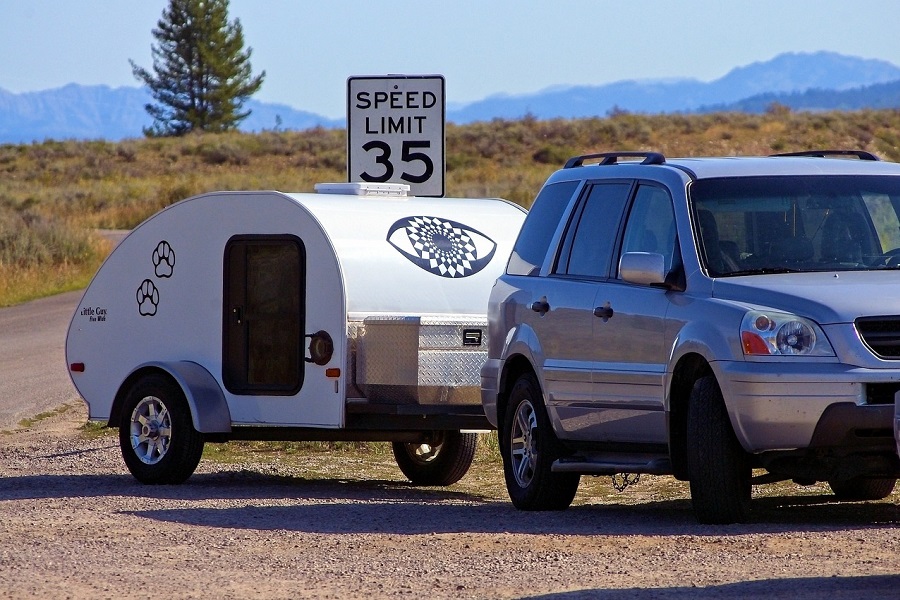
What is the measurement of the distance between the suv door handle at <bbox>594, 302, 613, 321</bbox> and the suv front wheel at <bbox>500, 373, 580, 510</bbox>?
0.85 metres

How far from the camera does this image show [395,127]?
14625mm

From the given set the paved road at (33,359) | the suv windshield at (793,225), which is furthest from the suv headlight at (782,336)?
the paved road at (33,359)

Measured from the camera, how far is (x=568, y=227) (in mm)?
10430

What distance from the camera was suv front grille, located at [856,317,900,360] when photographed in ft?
27.3

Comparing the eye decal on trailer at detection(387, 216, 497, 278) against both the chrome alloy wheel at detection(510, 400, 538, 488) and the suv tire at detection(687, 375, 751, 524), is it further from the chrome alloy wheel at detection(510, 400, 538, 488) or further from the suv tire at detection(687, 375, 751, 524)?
the suv tire at detection(687, 375, 751, 524)

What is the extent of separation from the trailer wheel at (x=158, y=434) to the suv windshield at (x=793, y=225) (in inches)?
176

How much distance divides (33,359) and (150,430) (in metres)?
9.67

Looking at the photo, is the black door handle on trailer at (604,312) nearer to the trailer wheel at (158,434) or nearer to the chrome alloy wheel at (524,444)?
the chrome alloy wheel at (524,444)

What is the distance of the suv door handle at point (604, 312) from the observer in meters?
9.62

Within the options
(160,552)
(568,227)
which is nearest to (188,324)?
(568,227)

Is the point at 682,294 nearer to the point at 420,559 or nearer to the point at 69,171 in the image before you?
the point at 420,559

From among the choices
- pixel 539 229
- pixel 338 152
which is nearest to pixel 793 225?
pixel 539 229

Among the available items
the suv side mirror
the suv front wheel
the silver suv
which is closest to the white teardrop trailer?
the silver suv

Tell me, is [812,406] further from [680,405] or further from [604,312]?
[604,312]
